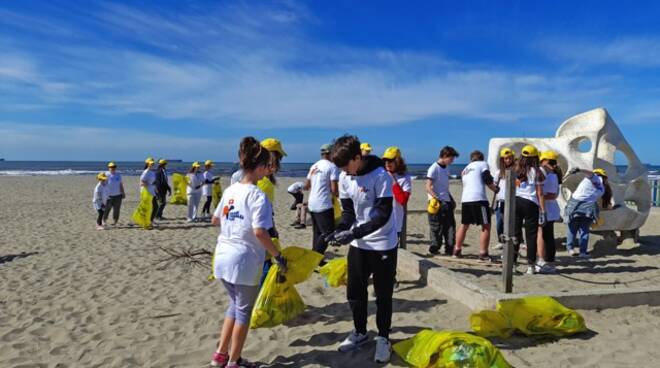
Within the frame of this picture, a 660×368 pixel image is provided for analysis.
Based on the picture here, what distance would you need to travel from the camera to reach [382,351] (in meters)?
3.58

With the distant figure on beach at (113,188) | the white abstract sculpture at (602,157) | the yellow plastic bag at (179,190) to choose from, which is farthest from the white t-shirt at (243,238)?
the yellow plastic bag at (179,190)

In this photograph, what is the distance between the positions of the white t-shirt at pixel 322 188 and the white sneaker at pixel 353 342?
2.01 meters

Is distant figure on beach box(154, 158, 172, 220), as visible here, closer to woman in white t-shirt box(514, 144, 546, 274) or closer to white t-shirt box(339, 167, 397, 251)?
woman in white t-shirt box(514, 144, 546, 274)

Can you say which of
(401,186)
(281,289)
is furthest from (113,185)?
(281,289)

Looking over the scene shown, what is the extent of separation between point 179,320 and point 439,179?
4.10 m

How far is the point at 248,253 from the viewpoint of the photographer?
10.5ft

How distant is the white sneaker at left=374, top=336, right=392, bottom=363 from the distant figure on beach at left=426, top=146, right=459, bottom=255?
3.53 metres

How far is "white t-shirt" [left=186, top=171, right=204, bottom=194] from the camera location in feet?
39.0

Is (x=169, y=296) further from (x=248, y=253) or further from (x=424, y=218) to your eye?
(x=424, y=218)

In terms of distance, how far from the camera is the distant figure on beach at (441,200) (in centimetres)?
686

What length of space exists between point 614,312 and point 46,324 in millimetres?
5447

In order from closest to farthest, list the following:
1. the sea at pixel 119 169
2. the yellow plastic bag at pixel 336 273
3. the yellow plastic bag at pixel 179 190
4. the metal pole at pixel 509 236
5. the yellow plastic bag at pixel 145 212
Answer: the metal pole at pixel 509 236
the yellow plastic bag at pixel 336 273
the yellow plastic bag at pixel 145 212
the yellow plastic bag at pixel 179 190
the sea at pixel 119 169

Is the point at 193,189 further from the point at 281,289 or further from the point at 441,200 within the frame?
the point at 281,289

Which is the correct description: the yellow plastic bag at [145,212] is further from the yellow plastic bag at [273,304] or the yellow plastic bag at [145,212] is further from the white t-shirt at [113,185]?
the yellow plastic bag at [273,304]
